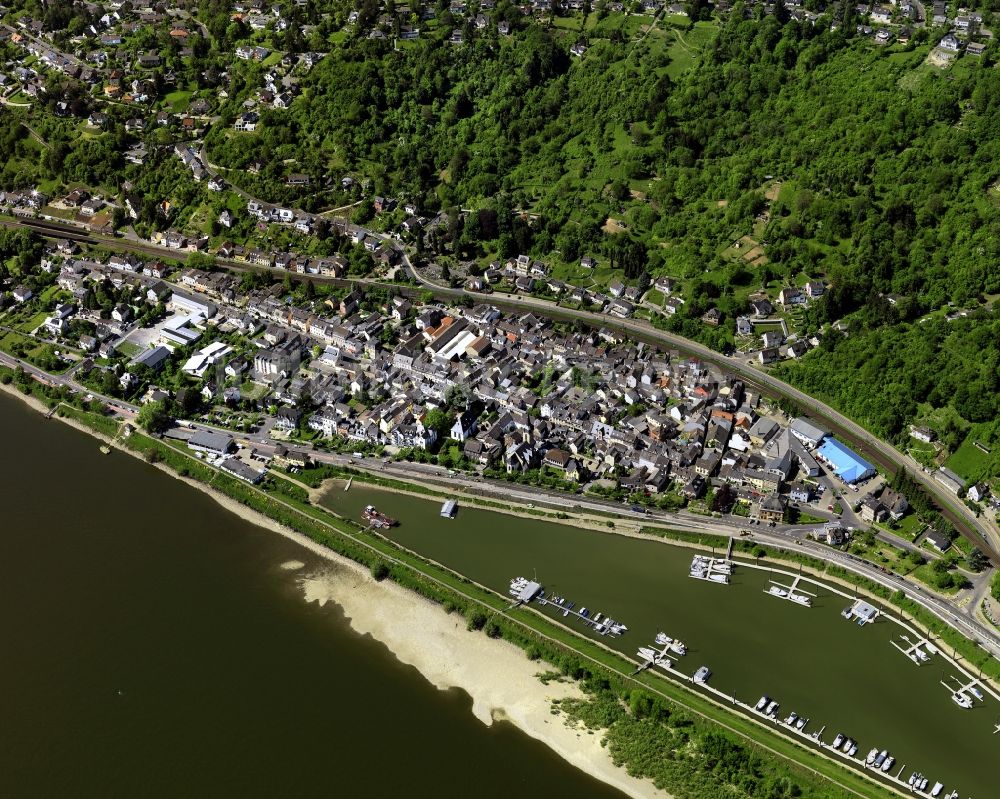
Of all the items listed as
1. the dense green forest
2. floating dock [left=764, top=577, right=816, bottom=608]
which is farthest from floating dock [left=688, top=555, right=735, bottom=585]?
the dense green forest

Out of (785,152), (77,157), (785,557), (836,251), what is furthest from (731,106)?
(77,157)

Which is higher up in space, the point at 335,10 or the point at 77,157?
the point at 335,10

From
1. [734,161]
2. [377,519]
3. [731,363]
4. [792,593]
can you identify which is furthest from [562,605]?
[734,161]

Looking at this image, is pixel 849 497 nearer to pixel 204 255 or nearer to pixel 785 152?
pixel 785 152

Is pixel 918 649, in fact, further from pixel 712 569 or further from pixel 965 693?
pixel 712 569

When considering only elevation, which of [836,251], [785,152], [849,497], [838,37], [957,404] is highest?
[838,37]
